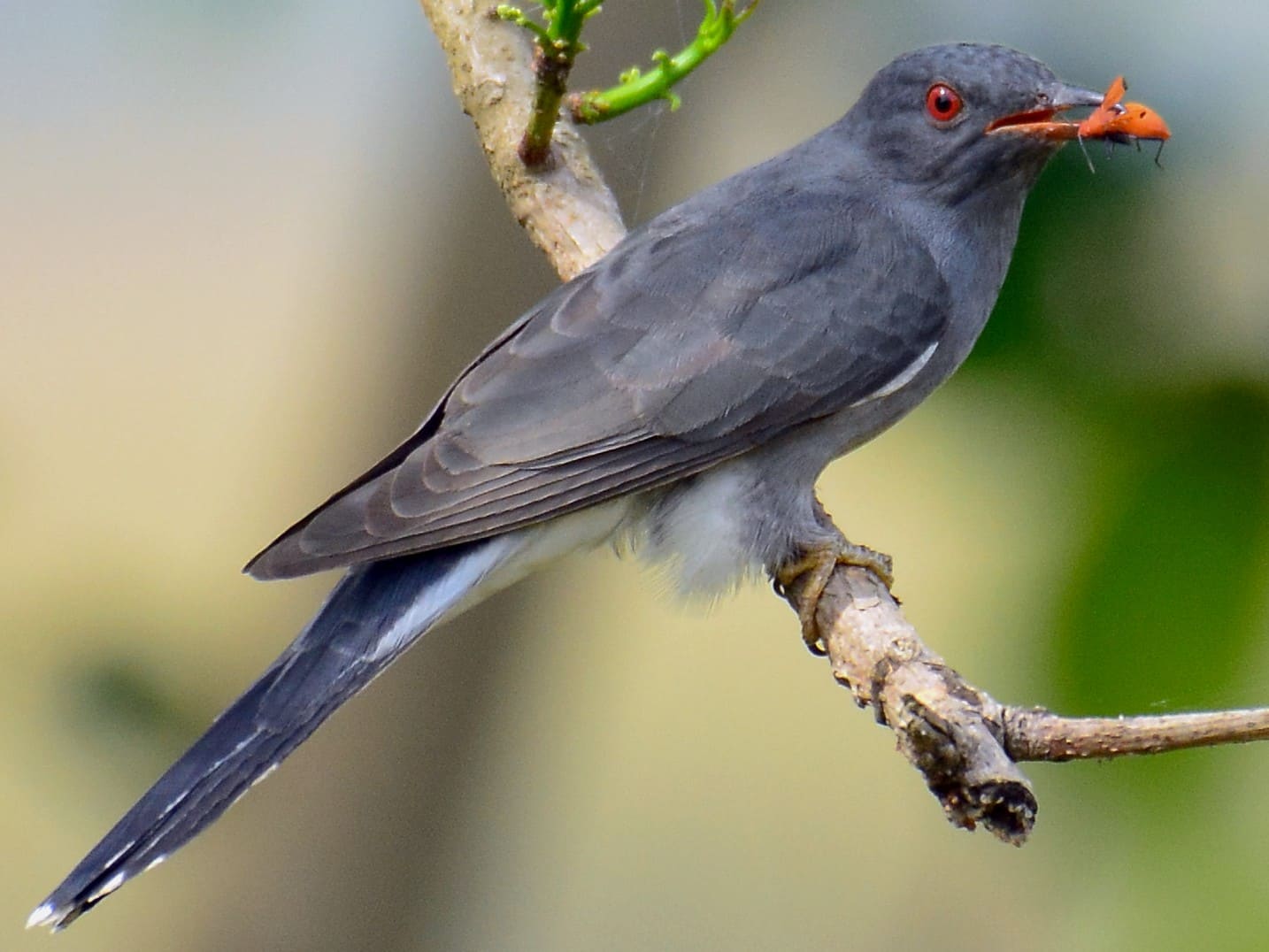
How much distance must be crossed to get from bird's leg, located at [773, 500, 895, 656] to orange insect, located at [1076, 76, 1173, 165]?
893mm

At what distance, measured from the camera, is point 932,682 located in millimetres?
1979

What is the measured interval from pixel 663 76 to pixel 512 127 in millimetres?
733

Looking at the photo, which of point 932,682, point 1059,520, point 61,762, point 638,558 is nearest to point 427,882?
point 61,762

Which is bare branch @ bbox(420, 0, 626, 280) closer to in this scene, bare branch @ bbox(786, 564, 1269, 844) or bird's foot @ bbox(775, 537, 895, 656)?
bird's foot @ bbox(775, 537, 895, 656)

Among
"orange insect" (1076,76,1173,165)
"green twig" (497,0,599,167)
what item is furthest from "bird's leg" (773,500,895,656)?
"green twig" (497,0,599,167)

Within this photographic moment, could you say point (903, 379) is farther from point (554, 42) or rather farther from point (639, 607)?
point (639, 607)

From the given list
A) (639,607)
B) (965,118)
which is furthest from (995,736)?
(639,607)

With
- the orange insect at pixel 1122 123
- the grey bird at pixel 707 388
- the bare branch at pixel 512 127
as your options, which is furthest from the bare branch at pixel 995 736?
the bare branch at pixel 512 127

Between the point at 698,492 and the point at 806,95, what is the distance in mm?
1556

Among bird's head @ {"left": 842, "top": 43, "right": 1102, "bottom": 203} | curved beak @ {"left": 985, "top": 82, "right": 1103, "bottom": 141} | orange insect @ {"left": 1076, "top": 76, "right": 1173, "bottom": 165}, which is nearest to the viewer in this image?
orange insect @ {"left": 1076, "top": 76, "right": 1173, "bottom": 165}

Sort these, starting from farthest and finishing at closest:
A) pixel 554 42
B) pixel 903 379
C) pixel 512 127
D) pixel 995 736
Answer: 1. pixel 512 127
2. pixel 903 379
3. pixel 554 42
4. pixel 995 736

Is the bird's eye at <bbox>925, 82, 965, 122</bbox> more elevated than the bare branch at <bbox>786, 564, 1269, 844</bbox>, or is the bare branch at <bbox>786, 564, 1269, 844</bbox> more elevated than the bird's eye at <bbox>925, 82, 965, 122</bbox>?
the bird's eye at <bbox>925, 82, 965, 122</bbox>

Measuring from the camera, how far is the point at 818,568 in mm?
2953

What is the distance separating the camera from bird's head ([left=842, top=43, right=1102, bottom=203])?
2.94 meters
